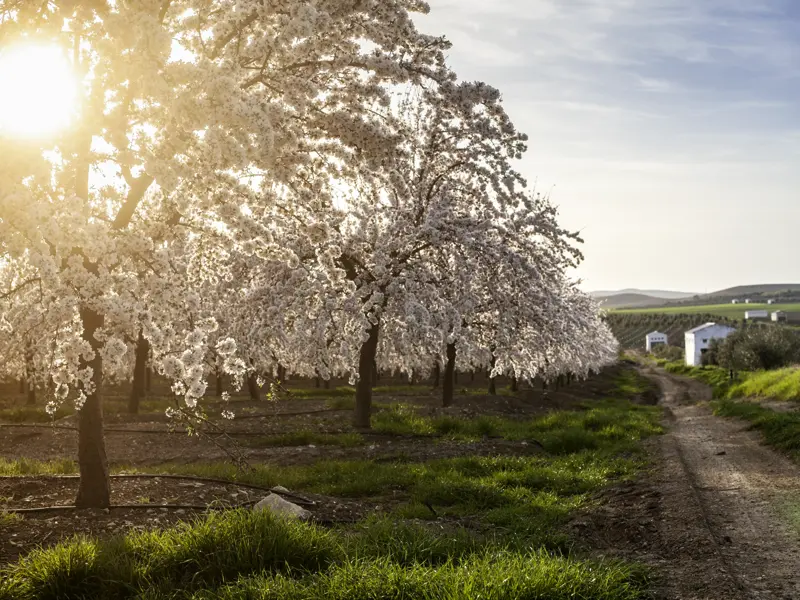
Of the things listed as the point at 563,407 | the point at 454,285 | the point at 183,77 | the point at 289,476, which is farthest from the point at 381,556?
the point at 563,407

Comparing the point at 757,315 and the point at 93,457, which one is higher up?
the point at 757,315

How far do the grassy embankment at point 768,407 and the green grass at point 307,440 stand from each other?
11750 millimetres

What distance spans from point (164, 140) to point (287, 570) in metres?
5.22

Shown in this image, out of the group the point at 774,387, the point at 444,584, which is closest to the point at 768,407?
the point at 774,387

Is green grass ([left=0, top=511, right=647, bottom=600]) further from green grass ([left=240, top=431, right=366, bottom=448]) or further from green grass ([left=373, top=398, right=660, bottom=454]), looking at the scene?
green grass ([left=373, top=398, right=660, bottom=454])

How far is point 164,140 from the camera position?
7.79 m

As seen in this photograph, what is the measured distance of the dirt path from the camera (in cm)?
718

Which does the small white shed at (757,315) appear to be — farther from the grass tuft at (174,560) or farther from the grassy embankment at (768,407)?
the grass tuft at (174,560)

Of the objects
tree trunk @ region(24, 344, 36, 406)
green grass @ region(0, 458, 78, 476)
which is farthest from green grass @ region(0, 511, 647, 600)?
green grass @ region(0, 458, 78, 476)

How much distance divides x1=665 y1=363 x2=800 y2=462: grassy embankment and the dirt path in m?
0.59

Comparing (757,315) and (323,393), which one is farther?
(757,315)

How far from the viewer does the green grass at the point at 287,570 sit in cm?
595

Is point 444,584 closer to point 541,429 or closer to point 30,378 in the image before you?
point 30,378

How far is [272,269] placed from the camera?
800 inches
